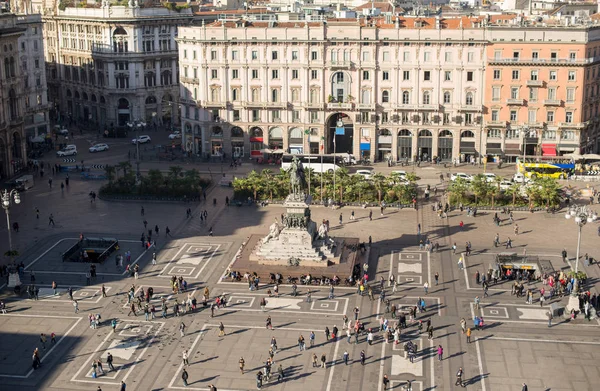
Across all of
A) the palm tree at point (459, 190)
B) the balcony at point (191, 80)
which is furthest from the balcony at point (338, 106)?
the palm tree at point (459, 190)

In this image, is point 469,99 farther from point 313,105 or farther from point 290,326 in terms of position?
point 290,326

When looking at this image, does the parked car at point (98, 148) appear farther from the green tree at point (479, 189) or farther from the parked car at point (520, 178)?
the parked car at point (520, 178)

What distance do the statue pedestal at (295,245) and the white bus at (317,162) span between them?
33.1 m

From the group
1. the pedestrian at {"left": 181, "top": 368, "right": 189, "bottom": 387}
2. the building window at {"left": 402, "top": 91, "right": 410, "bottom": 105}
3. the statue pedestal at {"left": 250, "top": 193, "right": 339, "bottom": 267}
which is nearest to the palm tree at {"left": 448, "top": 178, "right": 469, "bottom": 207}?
the statue pedestal at {"left": 250, "top": 193, "right": 339, "bottom": 267}

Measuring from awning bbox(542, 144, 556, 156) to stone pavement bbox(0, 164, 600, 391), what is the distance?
102 ft

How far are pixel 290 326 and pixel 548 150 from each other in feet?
234

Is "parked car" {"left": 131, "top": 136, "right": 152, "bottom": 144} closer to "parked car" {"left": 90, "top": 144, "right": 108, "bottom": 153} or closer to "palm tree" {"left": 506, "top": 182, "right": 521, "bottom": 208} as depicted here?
"parked car" {"left": 90, "top": 144, "right": 108, "bottom": 153}

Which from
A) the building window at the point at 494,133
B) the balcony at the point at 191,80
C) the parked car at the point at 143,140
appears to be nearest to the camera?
the building window at the point at 494,133

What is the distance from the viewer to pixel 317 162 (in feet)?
467

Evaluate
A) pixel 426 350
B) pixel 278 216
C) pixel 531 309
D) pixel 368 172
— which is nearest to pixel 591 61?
pixel 368 172

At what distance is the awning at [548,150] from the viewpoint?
139500 mm

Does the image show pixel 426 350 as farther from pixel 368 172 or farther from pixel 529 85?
pixel 529 85

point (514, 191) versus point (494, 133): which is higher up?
point (494, 133)

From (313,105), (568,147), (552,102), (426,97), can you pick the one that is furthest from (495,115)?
(313,105)
